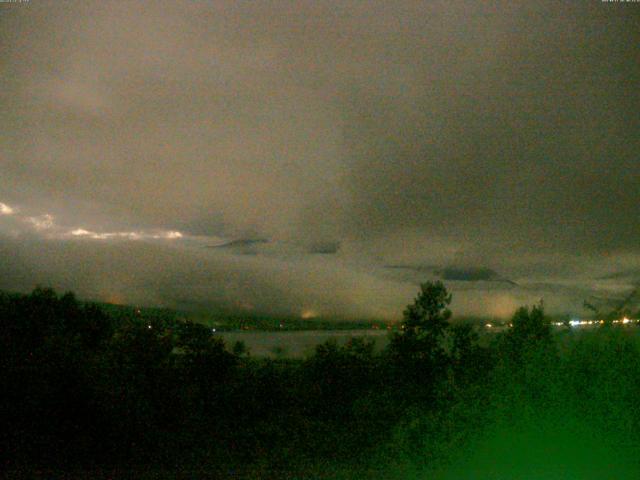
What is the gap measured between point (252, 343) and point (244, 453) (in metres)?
6.33

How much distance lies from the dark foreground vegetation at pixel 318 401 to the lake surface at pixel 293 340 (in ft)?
1.29

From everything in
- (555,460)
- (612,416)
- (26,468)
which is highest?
(612,416)

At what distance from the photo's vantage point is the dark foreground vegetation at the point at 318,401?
7.67 m

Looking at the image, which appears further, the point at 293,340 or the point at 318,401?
the point at 293,340

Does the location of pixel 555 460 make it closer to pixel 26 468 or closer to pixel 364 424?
pixel 364 424

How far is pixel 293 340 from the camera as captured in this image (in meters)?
19.4

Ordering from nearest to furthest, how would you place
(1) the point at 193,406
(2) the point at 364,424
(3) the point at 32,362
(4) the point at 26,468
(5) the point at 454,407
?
(5) the point at 454,407 → (4) the point at 26,468 → (3) the point at 32,362 → (2) the point at 364,424 → (1) the point at 193,406

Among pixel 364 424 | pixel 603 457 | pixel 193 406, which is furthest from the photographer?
pixel 193 406

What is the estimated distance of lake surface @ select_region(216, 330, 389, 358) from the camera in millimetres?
17438

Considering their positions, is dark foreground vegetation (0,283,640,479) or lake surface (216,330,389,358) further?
lake surface (216,330,389,358)

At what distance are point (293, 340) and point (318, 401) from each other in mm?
3692

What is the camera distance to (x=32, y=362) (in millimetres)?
12664

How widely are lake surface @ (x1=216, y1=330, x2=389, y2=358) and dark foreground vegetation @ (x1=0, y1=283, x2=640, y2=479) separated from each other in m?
0.39

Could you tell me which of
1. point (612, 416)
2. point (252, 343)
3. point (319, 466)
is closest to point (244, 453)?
point (319, 466)
